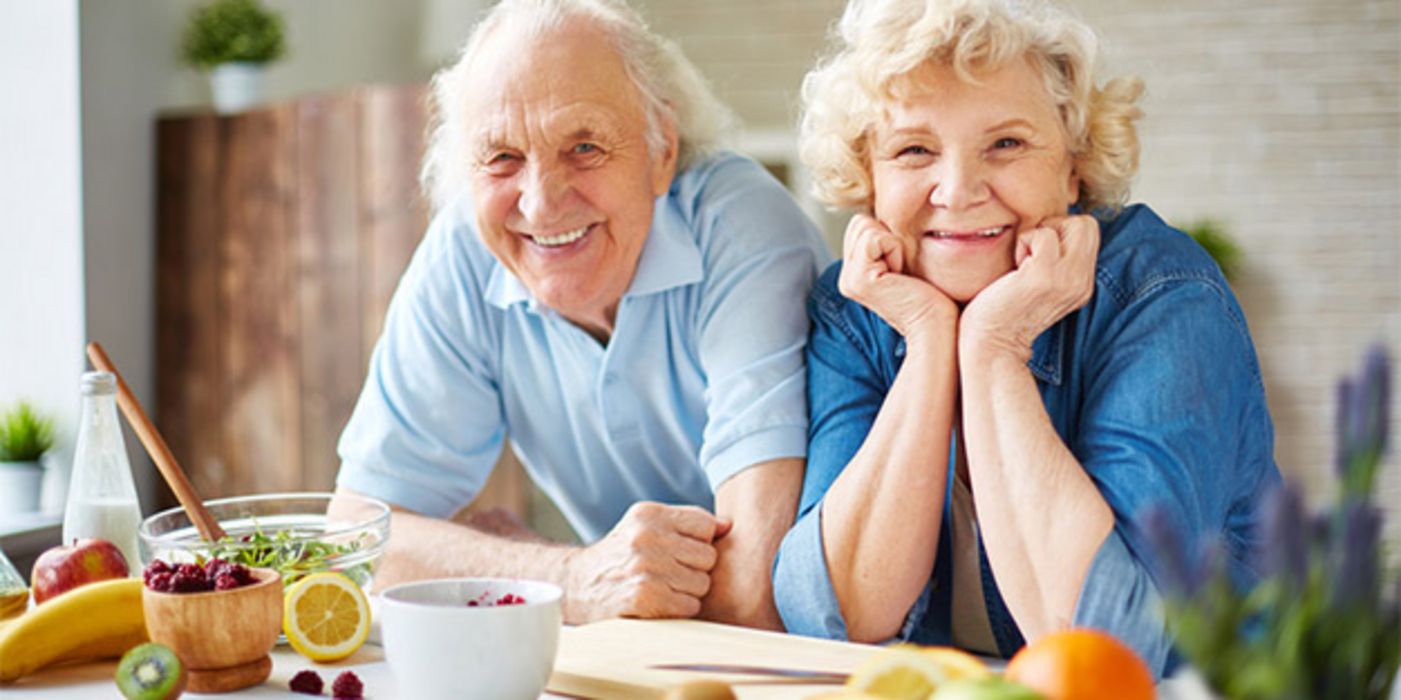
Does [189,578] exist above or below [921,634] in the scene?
above

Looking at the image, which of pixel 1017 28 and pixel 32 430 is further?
pixel 32 430

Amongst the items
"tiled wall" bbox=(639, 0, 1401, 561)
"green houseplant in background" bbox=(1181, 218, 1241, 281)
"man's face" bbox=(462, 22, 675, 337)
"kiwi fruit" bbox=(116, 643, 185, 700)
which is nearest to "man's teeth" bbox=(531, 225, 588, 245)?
"man's face" bbox=(462, 22, 675, 337)

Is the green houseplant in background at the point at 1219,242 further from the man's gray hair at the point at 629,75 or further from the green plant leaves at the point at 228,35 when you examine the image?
the man's gray hair at the point at 629,75

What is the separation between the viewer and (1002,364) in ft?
4.30

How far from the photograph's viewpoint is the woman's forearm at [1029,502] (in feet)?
3.93

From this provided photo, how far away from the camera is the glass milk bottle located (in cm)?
138

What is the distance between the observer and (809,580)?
4.39 feet

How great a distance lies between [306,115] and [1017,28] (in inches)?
93.7

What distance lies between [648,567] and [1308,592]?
806 mm

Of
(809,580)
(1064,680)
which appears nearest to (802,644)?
(809,580)

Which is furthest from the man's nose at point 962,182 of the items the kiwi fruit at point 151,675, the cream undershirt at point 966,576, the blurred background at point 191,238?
the blurred background at point 191,238

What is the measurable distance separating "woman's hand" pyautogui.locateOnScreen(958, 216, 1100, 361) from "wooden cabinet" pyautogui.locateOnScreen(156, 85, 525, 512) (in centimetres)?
224

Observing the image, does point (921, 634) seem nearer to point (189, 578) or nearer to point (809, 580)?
point (809, 580)

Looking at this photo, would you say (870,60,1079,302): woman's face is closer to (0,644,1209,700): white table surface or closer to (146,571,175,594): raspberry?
(0,644,1209,700): white table surface
